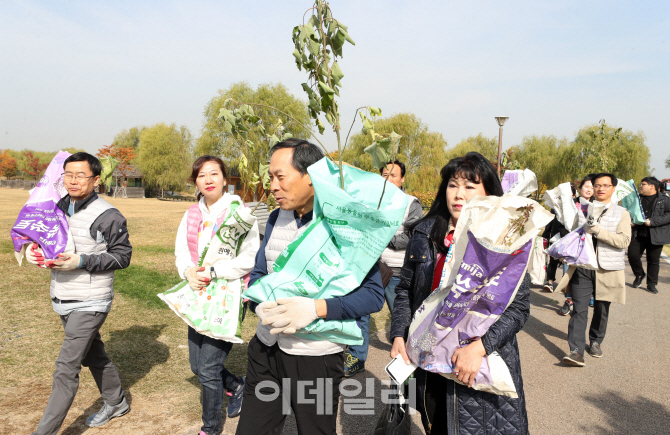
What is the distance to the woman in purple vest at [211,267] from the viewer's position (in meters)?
3.11

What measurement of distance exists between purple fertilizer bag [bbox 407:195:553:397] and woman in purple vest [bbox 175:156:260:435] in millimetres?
1498

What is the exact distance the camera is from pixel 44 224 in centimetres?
304

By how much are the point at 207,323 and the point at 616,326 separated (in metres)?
5.88

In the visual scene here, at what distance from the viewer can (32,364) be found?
4.40 m

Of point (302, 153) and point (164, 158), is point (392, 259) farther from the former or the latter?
point (164, 158)

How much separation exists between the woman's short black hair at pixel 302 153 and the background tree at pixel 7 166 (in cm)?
9495

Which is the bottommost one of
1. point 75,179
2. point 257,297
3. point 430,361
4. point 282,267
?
point 430,361

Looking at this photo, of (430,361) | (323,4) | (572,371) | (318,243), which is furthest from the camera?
(572,371)

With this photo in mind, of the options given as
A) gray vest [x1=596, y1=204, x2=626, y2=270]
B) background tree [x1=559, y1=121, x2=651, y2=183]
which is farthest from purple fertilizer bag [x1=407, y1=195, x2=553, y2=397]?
background tree [x1=559, y1=121, x2=651, y2=183]

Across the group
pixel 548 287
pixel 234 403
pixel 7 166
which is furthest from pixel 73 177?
pixel 7 166

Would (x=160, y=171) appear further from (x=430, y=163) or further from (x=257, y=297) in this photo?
(x=257, y=297)

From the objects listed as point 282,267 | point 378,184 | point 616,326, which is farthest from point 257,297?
point 616,326

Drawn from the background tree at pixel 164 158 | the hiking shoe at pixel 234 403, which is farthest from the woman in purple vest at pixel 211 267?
the background tree at pixel 164 158

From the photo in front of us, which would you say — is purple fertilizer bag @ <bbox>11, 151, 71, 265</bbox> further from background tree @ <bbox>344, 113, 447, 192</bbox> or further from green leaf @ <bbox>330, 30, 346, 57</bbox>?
background tree @ <bbox>344, 113, 447, 192</bbox>
